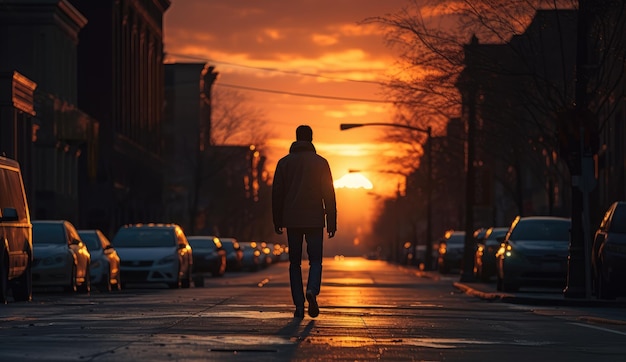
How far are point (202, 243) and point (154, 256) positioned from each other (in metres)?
20.7

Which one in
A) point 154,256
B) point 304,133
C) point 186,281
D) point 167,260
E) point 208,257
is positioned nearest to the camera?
point 304,133

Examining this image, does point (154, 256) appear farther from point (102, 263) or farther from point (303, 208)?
point (303, 208)

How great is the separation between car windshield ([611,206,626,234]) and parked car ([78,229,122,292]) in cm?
1194

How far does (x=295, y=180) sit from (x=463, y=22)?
75.6 feet

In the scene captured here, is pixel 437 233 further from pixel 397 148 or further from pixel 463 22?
pixel 463 22

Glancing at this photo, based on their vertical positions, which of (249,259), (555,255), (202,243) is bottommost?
(249,259)

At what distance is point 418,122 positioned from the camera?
268 feet

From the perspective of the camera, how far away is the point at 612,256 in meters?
27.2

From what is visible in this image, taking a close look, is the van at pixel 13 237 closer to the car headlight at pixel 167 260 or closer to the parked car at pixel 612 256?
the parked car at pixel 612 256

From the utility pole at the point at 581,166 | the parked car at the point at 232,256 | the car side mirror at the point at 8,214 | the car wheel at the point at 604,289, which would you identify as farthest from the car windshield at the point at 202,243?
the car side mirror at the point at 8,214

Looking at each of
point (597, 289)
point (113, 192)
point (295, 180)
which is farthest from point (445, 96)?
point (113, 192)

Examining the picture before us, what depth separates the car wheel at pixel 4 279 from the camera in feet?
77.8

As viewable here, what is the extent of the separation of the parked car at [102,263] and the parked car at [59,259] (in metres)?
1.91

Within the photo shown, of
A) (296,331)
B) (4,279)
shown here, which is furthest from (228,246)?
(296,331)
